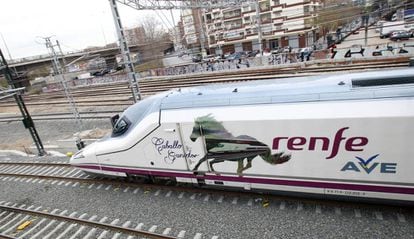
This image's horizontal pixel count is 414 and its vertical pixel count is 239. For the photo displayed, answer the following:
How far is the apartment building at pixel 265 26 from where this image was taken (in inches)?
1953

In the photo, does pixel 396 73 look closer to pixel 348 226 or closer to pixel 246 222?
pixel 348 226

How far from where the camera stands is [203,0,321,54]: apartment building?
4959 centimetres

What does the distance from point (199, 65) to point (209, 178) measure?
27495 millimetres

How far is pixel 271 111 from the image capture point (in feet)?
19.9

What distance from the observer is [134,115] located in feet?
26.5

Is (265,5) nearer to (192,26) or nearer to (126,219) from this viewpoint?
(192,26)

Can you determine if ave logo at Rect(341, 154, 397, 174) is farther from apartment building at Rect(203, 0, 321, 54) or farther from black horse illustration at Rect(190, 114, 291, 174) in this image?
apartment building at Rect(203, 0, 321, 54)

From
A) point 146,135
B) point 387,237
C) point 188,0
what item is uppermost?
point 188,0

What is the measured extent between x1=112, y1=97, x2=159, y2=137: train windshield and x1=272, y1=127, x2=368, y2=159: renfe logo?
11.9 ft

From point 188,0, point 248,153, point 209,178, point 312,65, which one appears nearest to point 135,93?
point 209,178

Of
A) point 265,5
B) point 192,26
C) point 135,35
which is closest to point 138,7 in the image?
point 265,5

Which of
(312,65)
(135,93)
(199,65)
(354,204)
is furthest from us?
(199,65)

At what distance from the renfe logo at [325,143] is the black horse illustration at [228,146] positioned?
12.0 inches

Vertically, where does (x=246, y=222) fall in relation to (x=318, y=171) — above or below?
below
